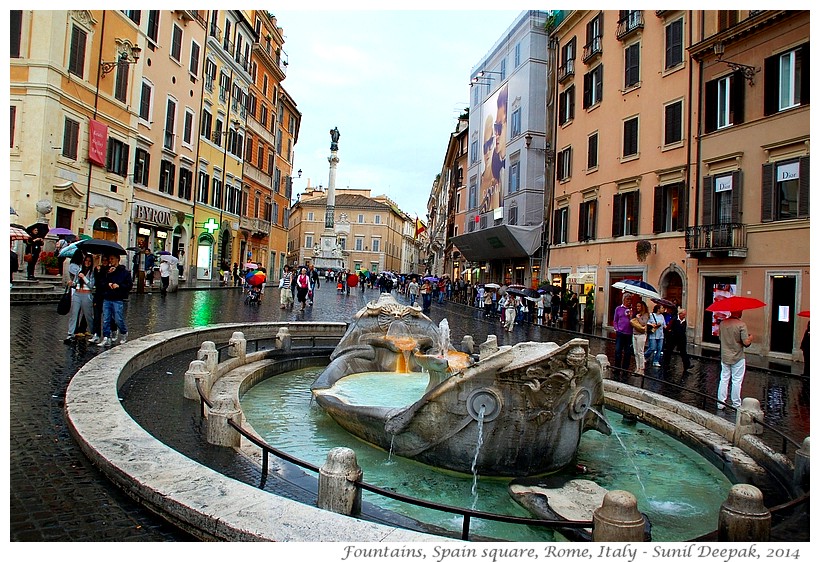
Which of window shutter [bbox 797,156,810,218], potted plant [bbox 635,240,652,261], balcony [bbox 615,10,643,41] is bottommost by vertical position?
potted plant [bbox 635,240,652,261]

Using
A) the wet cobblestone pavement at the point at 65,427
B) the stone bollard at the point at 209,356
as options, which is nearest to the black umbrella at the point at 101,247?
the wet cobblestone pavement at the point at 65,427

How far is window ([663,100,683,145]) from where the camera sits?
67.8 ft

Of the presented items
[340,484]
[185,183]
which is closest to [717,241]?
[340,484]

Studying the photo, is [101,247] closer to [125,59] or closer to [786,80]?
[125,59]

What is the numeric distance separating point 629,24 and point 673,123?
202 inches

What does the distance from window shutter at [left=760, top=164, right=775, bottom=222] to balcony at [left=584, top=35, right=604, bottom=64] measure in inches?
417

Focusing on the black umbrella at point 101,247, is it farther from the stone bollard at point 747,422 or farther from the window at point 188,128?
the window at point 188,128

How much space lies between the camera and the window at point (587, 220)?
2539 centimetres

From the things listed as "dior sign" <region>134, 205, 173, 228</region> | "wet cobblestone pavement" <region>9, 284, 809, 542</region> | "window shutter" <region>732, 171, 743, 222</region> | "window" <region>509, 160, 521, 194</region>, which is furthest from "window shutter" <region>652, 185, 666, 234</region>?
"dior sign" <region>134, 205, 173, 228</region>

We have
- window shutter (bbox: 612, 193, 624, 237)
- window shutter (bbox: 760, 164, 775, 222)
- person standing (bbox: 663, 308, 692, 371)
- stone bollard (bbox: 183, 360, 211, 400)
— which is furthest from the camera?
window shutter (bbox: 612, 193, 624, 237)

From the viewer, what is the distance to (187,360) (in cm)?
960

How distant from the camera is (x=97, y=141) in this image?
2423 centimetres

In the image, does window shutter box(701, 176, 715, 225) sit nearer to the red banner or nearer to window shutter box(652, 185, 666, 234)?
window shutter box(652, 185, 666, 234)

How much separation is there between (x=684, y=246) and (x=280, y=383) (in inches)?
626
